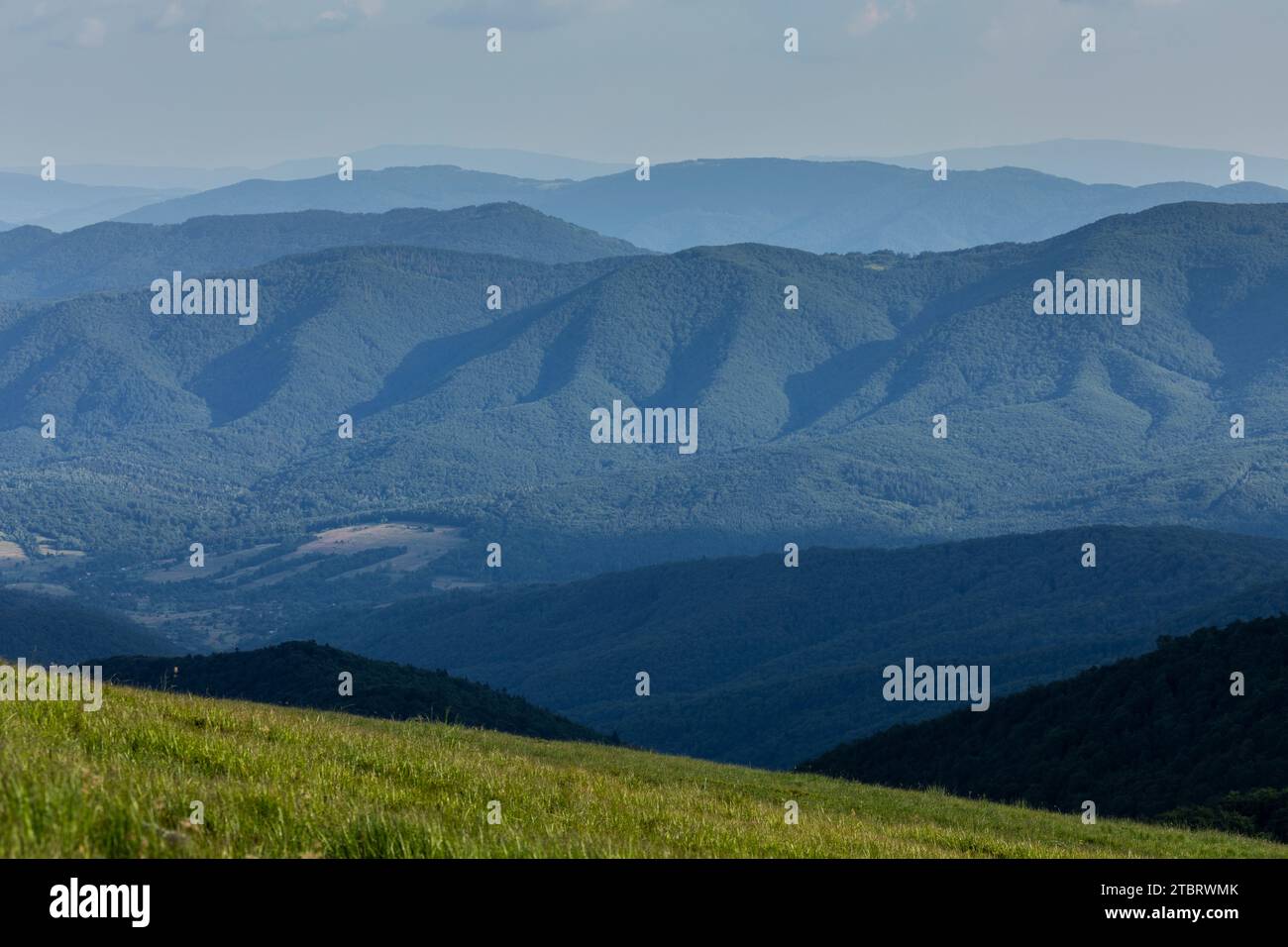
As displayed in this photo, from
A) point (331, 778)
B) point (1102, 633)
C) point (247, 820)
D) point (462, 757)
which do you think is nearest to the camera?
point (247, 820)

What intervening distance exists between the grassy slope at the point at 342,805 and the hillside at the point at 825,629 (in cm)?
8409

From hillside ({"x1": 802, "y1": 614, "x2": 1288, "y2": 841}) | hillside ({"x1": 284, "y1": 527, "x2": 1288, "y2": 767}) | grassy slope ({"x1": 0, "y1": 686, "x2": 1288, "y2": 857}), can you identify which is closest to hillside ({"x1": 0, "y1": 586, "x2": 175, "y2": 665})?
hillside ({"x1": 284, "y1": 527, "x2": 1288, "y2": 767})

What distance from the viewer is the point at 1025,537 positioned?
559 feet

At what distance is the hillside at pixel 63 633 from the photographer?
155 metres

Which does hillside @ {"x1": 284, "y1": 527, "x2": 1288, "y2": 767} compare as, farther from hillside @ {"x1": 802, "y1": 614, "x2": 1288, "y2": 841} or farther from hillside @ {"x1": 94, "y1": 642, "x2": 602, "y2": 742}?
hillside @ {"x1": 802, "y1": 614, "x2": 1288, "y2": 841}

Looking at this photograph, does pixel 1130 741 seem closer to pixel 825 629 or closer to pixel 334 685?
pixel 334 685

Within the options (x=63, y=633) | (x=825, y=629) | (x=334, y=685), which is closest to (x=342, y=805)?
(x=334, y=685)

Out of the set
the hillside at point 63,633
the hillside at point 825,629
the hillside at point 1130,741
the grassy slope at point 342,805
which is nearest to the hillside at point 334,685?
the hillside at point 1130,741

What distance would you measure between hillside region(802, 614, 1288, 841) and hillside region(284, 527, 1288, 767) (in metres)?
49.2

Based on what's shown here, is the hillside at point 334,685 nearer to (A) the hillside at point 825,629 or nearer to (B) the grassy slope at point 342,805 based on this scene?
(B) the grassy slope at point 342,805

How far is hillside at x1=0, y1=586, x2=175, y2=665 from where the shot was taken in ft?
508
